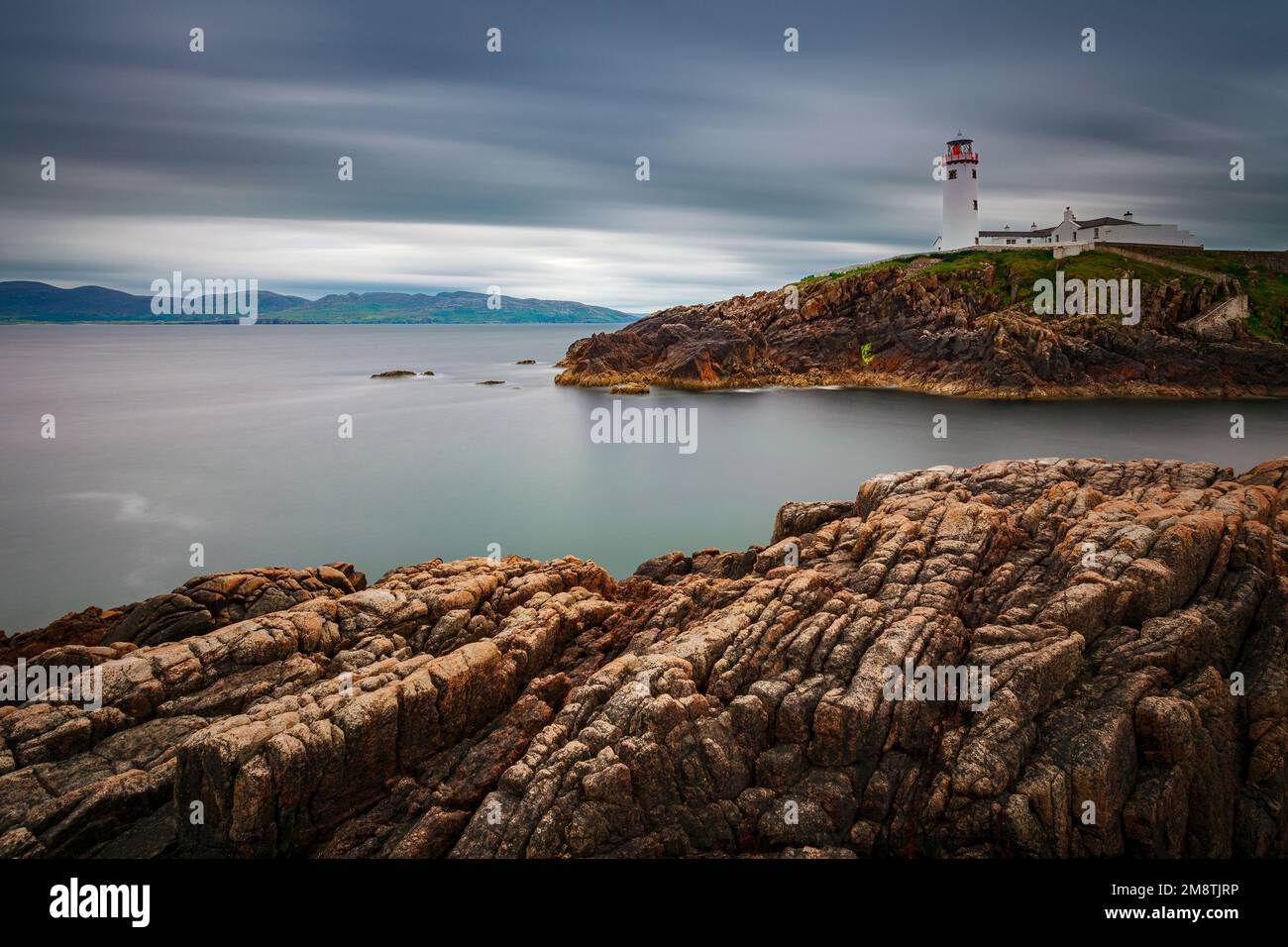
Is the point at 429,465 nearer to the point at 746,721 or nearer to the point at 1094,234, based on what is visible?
the point at 746,721

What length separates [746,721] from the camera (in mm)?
14938

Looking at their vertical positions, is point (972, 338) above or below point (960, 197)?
below

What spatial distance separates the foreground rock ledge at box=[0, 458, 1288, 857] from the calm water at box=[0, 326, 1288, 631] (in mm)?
16180

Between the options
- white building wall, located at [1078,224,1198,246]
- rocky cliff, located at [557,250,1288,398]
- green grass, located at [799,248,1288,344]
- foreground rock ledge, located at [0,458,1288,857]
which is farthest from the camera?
white building wall, located at [1078,224,1198,246]

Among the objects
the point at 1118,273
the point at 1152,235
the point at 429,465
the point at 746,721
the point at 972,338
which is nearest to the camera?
the point at 746,721

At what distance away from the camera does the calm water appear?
119 feet

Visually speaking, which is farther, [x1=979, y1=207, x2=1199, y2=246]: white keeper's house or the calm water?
[x1=979, y1=207, x2=1199, y2=246]: white keeper's house

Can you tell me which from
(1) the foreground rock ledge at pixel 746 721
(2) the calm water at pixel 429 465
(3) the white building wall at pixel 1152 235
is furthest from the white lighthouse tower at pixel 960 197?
(1) the foreground rock ledge at pixel 746 721

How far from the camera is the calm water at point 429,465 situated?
119ft

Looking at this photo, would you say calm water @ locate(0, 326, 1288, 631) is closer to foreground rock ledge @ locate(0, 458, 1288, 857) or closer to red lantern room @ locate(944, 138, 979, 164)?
foreground rock ledge @ locate(0, 458, 1288, 857)

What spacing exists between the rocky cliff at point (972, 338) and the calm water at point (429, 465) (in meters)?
5.74

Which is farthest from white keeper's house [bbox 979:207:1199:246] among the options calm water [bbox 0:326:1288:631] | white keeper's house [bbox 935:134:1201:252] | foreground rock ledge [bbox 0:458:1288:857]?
foreground rock ledge [bbox 0:458:1288:857]

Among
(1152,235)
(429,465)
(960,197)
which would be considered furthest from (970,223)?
(429,465)

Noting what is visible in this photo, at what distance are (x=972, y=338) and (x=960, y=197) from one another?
43260 mm
